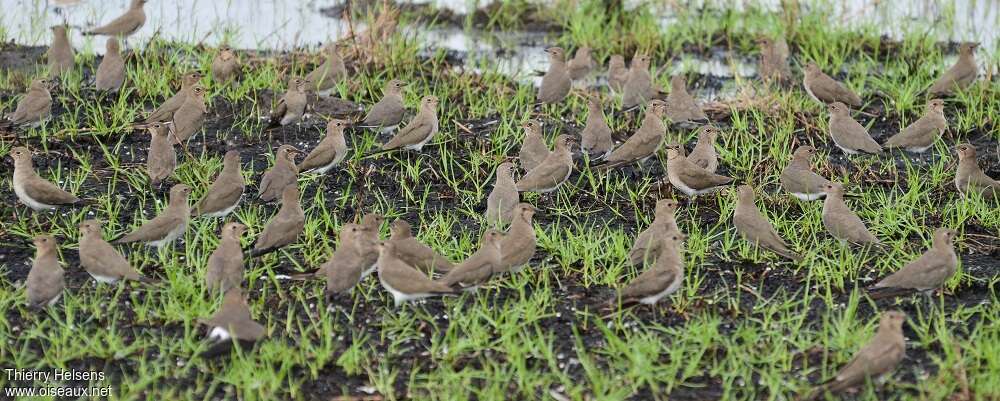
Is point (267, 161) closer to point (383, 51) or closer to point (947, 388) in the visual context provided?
point (383, 51)

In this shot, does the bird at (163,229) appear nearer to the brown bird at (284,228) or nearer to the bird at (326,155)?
the brown bird at (284,228)

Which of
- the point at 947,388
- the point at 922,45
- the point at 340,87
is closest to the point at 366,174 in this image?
the point at 340,87

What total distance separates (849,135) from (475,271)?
11.6 feet

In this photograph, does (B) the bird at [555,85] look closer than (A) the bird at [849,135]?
No

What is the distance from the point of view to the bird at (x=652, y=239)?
735cm

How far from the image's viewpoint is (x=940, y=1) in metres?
13.3

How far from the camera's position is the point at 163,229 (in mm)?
7484

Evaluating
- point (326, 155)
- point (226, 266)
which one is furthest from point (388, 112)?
point (226, 266)

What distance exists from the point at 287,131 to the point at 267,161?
0.56m

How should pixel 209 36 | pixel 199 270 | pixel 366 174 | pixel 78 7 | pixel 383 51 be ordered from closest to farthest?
pixel 199 270 → pixel 366 174 → pixel 383 51 → pixel 209 36 → pixel 78 7

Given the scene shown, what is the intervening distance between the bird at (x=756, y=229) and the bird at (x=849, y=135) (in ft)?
5.35

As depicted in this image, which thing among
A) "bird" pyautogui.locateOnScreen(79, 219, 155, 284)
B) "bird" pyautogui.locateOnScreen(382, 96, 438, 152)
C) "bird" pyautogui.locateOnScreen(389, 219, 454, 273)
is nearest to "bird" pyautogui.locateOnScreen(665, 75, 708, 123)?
"bird" pyautogui.locateOnScreen(382, 96, 438, 152)

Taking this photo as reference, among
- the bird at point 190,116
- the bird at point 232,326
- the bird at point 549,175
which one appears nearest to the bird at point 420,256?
the bird at point 232,326

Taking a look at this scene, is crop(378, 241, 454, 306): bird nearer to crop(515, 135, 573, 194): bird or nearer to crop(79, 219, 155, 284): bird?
crop(79, 219, 155, 284): bird
